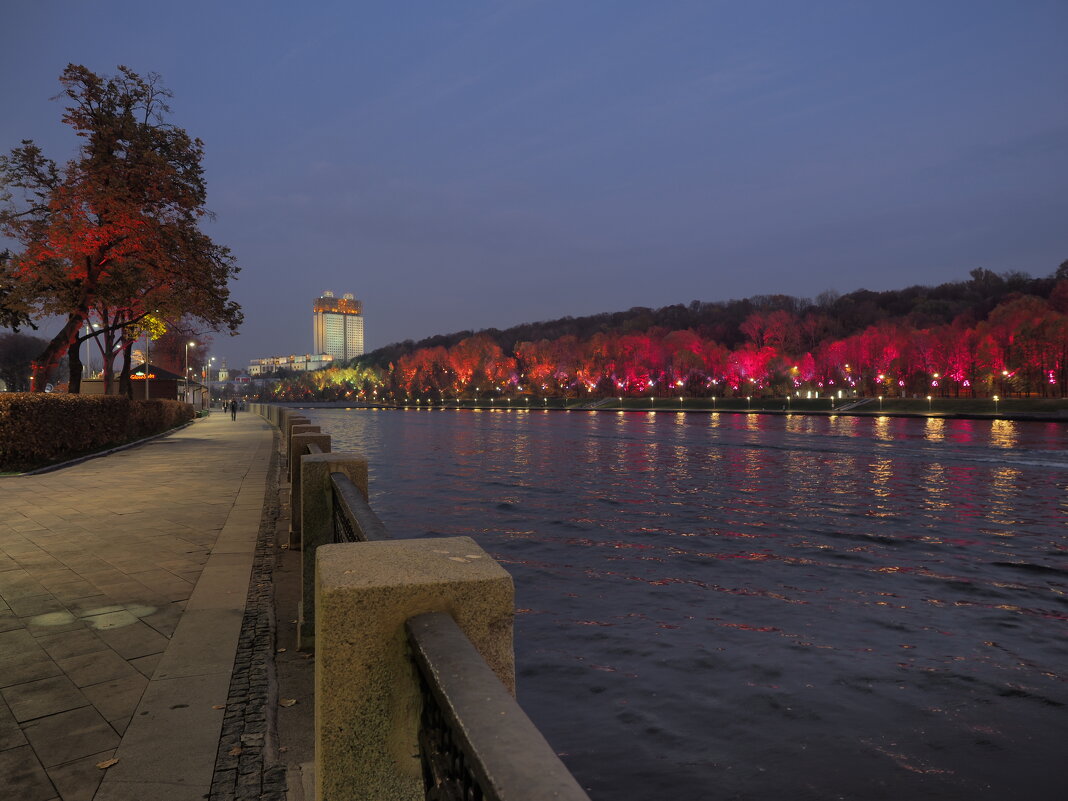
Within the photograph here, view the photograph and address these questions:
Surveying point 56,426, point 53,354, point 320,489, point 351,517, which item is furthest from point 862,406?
point 351,517

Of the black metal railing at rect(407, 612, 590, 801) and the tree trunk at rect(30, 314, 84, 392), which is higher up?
the tree trunk at rect(30, 314, 84, 392)

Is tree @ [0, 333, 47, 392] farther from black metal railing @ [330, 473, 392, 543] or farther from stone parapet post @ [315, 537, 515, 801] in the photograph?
stone parapet post @ [315, 537, 515, 801]

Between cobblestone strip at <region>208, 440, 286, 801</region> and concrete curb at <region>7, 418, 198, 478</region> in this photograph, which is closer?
cobblestone strip at <region>208, 440, 286, 801</region>

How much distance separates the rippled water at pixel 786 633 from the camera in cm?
522

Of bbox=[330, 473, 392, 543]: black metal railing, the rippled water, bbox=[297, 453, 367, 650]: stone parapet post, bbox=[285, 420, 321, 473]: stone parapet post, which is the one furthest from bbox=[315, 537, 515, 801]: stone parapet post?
bbox=[285, 420, 321, 473]: stone parapet post

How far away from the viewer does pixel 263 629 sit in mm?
5707

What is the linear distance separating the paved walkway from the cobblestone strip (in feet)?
0.23

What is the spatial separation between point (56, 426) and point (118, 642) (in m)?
17.4

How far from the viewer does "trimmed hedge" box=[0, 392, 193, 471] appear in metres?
17.3

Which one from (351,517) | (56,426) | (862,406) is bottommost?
(862,406)

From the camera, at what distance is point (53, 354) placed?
74.8 feet

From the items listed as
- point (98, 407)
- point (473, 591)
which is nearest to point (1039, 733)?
point (473, 591)

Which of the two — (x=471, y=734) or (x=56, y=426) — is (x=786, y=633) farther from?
(x=56, y=426)

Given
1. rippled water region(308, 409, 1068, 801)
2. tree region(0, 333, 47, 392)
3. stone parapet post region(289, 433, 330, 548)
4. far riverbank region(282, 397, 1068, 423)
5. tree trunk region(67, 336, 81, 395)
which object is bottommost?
rippled water region(308, 409, 1068, 801)
